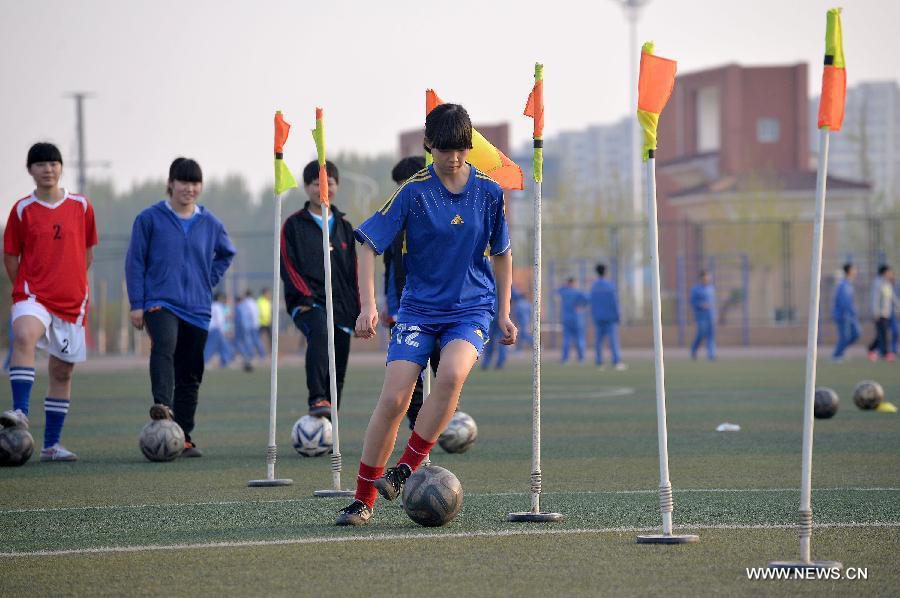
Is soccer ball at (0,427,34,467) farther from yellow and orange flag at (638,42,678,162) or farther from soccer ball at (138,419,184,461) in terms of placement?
yellow and orange flag at (638,42,678,162)

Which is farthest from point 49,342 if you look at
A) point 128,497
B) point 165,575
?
point 165,575

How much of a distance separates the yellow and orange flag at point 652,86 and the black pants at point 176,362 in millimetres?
5913

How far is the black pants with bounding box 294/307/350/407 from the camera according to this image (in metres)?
12.0

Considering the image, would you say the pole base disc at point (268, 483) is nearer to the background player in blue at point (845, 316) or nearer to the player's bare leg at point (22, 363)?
the player's bare leg at point (22, 363)

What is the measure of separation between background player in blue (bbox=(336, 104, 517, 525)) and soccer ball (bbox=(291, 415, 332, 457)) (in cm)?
398

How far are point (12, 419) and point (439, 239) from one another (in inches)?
200

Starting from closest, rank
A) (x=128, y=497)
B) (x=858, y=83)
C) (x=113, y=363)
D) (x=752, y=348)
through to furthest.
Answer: (x=128, y=497), (x=113, y=363), (x=752, y=348), (x=858, y=83)

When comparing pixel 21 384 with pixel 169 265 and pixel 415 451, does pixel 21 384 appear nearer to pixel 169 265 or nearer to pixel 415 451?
pixel 169 265

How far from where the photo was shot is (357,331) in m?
7.58

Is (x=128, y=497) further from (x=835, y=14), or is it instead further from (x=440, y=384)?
(x=835, y=14)

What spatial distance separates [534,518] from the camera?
24.7ft

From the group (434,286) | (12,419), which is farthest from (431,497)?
(12,419)

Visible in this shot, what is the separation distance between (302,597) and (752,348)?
4255 centimetres

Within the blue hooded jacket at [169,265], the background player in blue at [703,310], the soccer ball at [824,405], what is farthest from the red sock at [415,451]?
the background player in blue at [703,310]
